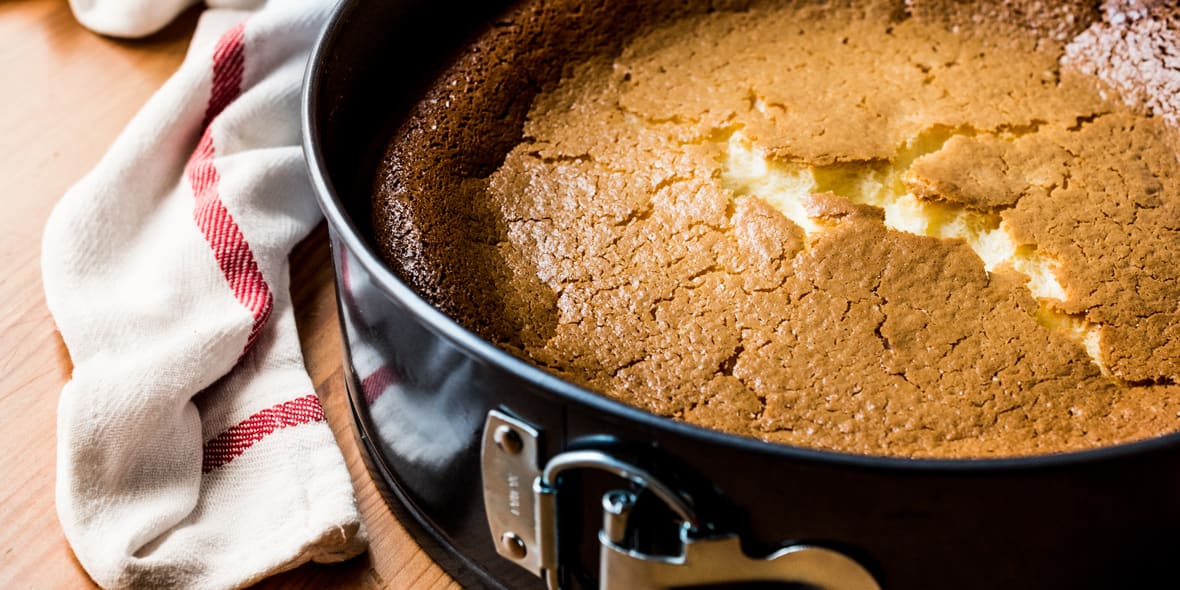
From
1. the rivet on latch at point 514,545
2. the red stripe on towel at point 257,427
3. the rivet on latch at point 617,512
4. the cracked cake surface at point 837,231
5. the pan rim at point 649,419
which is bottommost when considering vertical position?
the red stripe on towel at point 257,427

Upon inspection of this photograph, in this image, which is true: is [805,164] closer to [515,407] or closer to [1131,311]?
[1131,311]

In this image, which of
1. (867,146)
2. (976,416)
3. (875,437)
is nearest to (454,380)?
(875,437)

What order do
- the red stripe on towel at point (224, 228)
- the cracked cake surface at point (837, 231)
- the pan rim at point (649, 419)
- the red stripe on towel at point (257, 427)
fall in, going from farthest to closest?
1. the red stripe on towel at point (224, 228)
2. the red stripe on towel at point (257, 427)
3. the cracked cake surface at point (837, 231)
4. the pan rim at point (649, 419)

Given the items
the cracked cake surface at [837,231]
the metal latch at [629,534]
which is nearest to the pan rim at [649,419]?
the metal latch at [629,534]

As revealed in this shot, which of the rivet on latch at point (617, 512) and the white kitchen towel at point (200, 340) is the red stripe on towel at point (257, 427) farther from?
the rivet on latch at point (617, 512)

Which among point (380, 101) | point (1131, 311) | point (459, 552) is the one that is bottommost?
point (459, 552)

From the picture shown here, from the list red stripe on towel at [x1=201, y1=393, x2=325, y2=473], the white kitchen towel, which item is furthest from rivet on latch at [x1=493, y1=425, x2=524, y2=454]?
red stripe on towel at [x1=201, y1=393, x2=325, y2=473]
